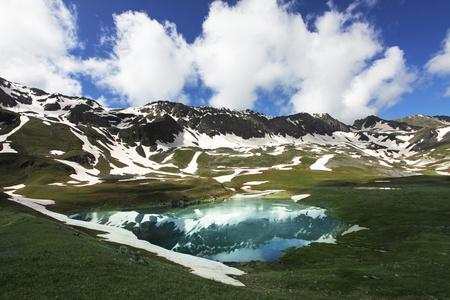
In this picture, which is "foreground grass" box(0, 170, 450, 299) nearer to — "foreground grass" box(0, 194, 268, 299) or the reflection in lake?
"foreground grass" box(0, 194, 268, 299)

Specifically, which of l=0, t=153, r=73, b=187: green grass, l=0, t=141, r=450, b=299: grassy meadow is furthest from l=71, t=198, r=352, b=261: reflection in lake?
l=0, t=153, r=73, b=187: green grass

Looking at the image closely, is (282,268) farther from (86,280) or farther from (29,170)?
(29,170)

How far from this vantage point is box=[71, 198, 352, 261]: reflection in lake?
4622cm

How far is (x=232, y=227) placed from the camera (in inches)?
2418

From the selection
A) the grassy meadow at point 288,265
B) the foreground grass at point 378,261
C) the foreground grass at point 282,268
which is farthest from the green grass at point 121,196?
the foreground grass at point 378,261

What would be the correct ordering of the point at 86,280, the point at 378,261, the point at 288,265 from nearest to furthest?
the point at 86,280
the point at 378,261
the point at 288,265

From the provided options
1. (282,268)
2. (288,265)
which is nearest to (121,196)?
(288,265)

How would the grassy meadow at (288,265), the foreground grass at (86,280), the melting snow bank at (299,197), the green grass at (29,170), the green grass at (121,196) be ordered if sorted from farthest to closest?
1. the green grass at (29,170)
2. the melting snow bank at (299,197)
3. the green grass at (121,196)
4. the grassy meadow at (288,265)
5. the foreground grass at (86,280)

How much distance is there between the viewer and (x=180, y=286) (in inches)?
720

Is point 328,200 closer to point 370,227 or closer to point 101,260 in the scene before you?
point 370,227

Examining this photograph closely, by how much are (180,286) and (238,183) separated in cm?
13473

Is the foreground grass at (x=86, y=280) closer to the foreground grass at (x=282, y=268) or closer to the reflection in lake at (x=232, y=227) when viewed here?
the foreground grass at (x=282, y=268)

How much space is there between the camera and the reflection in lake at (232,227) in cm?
4622

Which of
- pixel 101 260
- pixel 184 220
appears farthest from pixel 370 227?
pixel 101 260
